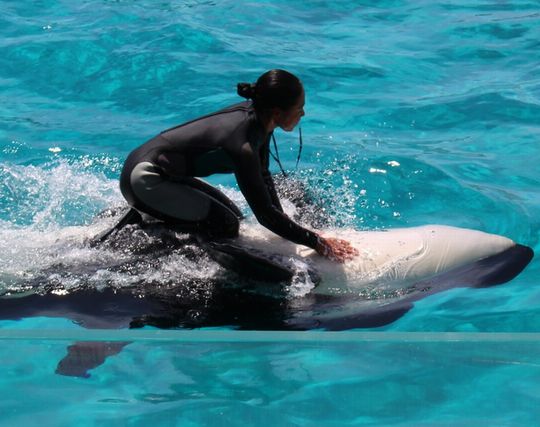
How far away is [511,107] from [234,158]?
15.4 ft

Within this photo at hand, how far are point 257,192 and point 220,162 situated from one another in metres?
0.30

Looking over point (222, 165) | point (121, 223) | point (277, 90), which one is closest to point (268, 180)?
point (222, 165)

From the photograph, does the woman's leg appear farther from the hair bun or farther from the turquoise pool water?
the hair bun

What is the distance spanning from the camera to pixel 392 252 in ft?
18.3

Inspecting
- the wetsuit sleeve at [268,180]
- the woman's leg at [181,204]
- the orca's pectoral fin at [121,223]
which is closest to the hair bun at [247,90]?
the wetsuit sleeve at [268,180]

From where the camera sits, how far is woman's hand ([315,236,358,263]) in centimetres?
541

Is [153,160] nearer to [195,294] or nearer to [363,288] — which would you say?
[195,294]

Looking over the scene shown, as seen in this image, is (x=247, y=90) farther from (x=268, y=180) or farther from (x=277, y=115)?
(x=268, y=180)

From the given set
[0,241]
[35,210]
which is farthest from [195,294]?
[35,210]

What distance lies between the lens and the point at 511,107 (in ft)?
29.3

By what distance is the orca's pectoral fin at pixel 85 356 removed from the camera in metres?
3.83

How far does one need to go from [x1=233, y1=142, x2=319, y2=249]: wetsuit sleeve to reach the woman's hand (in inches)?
8.4

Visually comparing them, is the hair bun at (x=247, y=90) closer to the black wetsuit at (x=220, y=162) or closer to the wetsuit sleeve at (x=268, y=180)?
the black wetsuit at (x=220, y=162)

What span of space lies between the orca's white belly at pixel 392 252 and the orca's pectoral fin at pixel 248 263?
20cm
